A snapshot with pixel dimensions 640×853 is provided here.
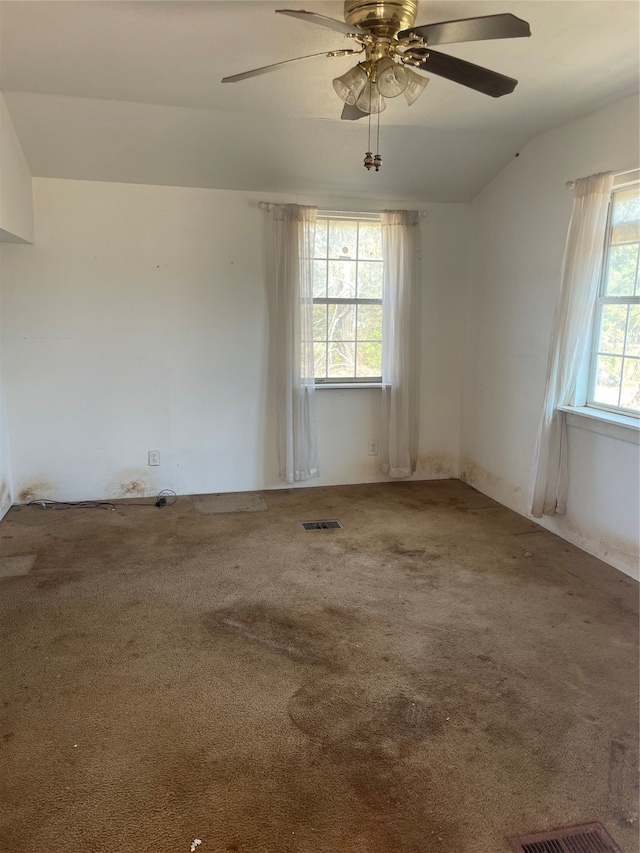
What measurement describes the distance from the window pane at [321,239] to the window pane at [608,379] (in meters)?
2.27

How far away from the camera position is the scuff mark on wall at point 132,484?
4.61 metres

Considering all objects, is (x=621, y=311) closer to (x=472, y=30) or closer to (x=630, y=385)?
(x=630, y=385)

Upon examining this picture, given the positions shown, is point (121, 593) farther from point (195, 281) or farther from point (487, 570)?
point (195, 281)

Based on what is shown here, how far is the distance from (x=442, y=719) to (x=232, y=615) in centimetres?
115

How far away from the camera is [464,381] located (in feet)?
17.0

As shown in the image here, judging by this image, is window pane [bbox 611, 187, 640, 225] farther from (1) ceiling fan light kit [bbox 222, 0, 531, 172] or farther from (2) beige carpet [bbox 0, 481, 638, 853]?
(2) beige carpet [bbox 0, 481, 638, 853]

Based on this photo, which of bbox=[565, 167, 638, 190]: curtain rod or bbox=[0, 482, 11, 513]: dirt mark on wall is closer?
bbox=[565, 167, 638, 190]: curtain rod

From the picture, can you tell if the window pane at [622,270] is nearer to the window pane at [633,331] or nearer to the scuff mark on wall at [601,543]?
the window pane at [633,331]

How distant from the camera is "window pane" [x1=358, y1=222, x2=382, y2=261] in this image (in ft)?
15.8

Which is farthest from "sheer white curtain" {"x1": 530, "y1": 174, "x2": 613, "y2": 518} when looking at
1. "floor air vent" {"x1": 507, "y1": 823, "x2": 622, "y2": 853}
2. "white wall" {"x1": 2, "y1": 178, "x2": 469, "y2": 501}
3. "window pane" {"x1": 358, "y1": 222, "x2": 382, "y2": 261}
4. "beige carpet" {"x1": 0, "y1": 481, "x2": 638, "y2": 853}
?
"floor air vent" {"x1": 507, "y1": 823, "x2": 622, "y2": 853}

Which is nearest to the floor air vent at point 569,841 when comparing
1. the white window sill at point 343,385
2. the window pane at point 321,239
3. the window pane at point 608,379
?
the window pane at point 608,379

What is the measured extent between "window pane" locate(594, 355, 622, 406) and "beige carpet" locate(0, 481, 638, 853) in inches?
38.5

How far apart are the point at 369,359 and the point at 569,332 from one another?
179cm

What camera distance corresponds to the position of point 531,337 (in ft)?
13.8
